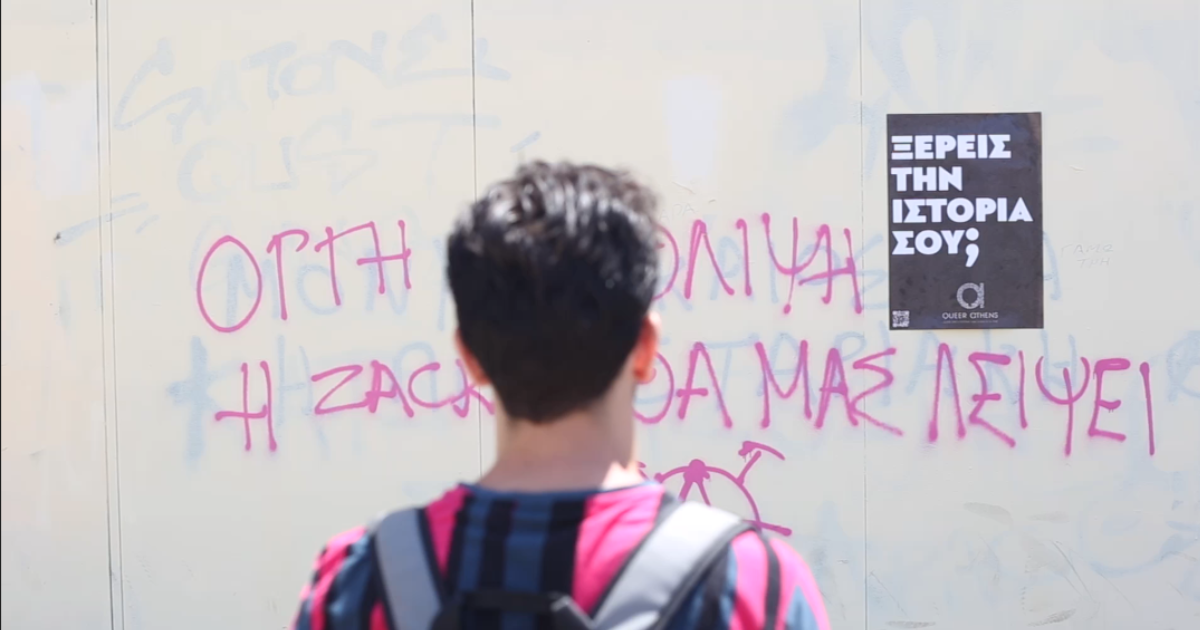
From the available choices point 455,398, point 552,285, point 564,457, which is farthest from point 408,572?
point 455,398

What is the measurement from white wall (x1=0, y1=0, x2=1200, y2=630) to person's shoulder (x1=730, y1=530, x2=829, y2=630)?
130 inches

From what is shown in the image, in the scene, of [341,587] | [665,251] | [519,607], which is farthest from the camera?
[665,251]

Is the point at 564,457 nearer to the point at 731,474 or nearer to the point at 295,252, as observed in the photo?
the point at 731,474

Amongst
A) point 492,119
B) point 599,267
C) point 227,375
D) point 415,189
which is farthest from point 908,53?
point 599,267

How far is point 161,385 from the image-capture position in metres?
4.65

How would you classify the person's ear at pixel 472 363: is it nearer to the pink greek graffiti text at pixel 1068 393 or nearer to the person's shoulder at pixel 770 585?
the person's shoulder at pixel 770 585

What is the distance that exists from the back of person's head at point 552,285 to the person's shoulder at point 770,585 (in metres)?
0.24

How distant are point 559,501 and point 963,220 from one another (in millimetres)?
3643

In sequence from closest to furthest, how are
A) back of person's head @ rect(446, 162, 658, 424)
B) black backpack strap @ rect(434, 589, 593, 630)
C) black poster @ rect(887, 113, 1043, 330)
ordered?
1. black backpack strap @ rect(434, 589, 593, 630)
2. back of person's head @ rect(446, 162, 658, 424)
3. black poster @ rect(887, 113, 1043, 330)

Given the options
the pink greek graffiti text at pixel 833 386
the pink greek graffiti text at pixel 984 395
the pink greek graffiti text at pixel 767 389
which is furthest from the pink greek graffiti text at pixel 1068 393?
the pink greek graffiti text at pixel 833 386

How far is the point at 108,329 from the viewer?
15.2ft

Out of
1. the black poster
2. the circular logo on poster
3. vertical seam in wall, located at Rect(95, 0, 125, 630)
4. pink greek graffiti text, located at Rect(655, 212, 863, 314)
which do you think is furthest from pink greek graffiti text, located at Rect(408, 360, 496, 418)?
the circular logo on poster

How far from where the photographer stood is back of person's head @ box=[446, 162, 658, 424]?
1.32 meters

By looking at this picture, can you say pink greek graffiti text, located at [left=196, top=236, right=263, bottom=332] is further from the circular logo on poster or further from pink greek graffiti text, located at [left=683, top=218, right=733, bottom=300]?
the circular logo on poster
